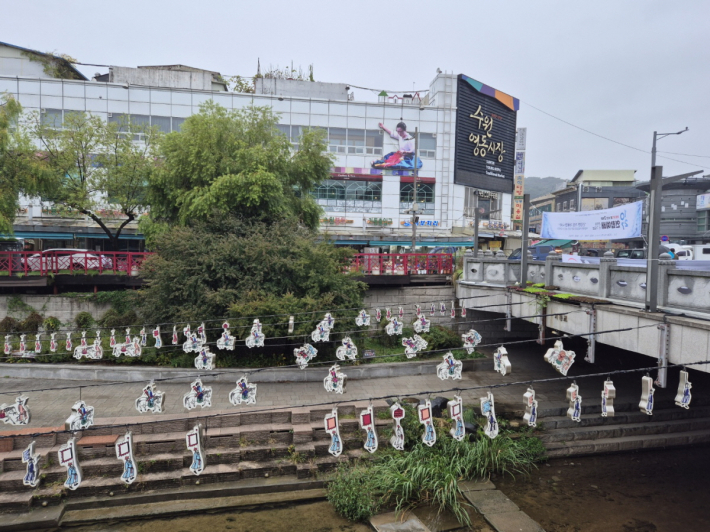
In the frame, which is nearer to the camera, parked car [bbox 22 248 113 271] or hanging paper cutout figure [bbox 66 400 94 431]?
hanging paper cutout figure [bbox 66 400 94 431]

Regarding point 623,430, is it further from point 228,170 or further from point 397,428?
point 228,170

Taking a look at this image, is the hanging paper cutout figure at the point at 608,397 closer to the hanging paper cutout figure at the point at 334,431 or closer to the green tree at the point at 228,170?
the hanging paper cutout figure at the point at 334,431

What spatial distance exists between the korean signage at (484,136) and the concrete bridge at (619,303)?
22.7 metres

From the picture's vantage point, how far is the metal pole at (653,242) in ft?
32.8

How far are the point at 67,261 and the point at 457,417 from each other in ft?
55.4

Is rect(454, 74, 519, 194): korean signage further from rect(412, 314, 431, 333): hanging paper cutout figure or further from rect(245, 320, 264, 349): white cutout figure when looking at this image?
rect(245, 320, 264, 349): white cutout figure

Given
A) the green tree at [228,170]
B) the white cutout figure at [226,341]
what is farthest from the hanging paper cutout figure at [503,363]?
the green tree at [228,170]

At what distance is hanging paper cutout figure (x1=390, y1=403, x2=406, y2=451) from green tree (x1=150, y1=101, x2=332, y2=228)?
908cm

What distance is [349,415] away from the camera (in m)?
12.5

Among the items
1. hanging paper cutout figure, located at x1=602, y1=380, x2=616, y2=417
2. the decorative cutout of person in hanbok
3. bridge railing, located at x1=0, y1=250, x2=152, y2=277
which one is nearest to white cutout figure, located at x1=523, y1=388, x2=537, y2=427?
hanging paper cutout figure, located at x1=602, y1=380, x2=616, y2=417

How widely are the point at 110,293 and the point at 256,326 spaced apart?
8333mm

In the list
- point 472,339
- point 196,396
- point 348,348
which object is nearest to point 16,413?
point 196,396

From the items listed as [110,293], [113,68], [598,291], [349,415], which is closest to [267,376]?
[349,415]

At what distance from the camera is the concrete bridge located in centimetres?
923
